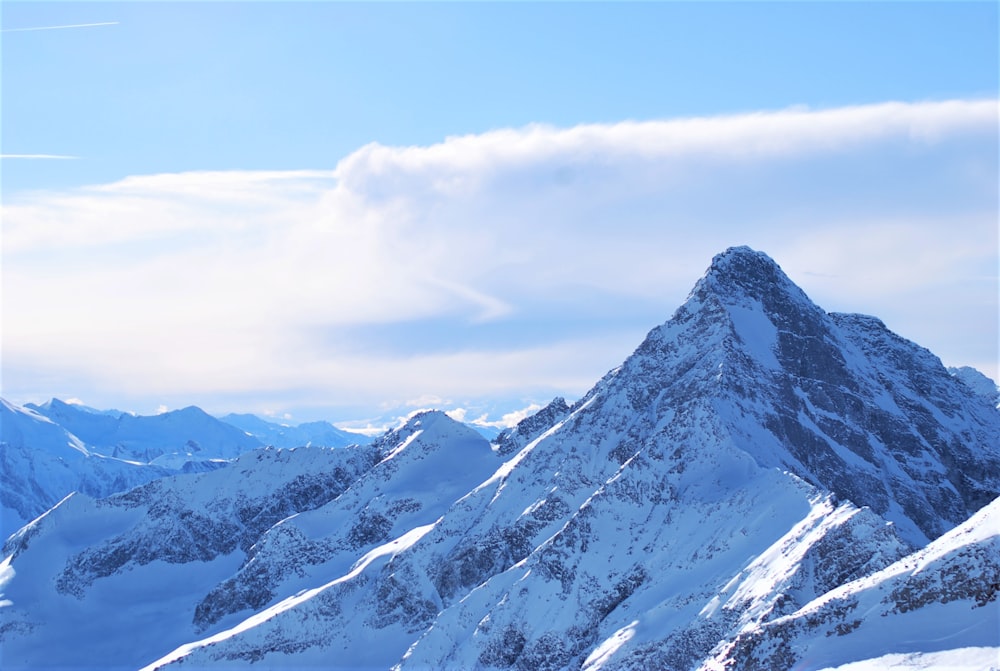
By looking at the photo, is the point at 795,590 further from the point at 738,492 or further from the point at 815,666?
the point at 738,492

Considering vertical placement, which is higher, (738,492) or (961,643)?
(738,492)

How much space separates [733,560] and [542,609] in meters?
37.1

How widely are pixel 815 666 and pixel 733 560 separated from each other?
45970mm

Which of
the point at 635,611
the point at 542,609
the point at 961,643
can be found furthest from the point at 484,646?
the point at 961,643

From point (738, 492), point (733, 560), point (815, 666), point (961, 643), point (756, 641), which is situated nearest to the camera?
point (961, 643)

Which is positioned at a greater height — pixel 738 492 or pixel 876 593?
pixel 738 492

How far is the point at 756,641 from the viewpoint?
13662 centimetres

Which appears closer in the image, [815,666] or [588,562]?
[815,666]

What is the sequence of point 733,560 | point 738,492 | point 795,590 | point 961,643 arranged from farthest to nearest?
point 738,492 < point 733,560 < point 795,590 < point 961,643

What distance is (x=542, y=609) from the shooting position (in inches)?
7530

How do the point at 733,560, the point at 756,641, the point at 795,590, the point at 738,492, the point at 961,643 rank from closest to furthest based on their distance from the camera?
the point at 961,643
the point at 756,641
the point at 795,590
the point at 733,560
the point at 738,492

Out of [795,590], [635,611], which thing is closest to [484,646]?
[635,611]

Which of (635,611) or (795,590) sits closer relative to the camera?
(795,590)

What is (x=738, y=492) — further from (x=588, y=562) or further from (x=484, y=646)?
(x=484, y=646)
